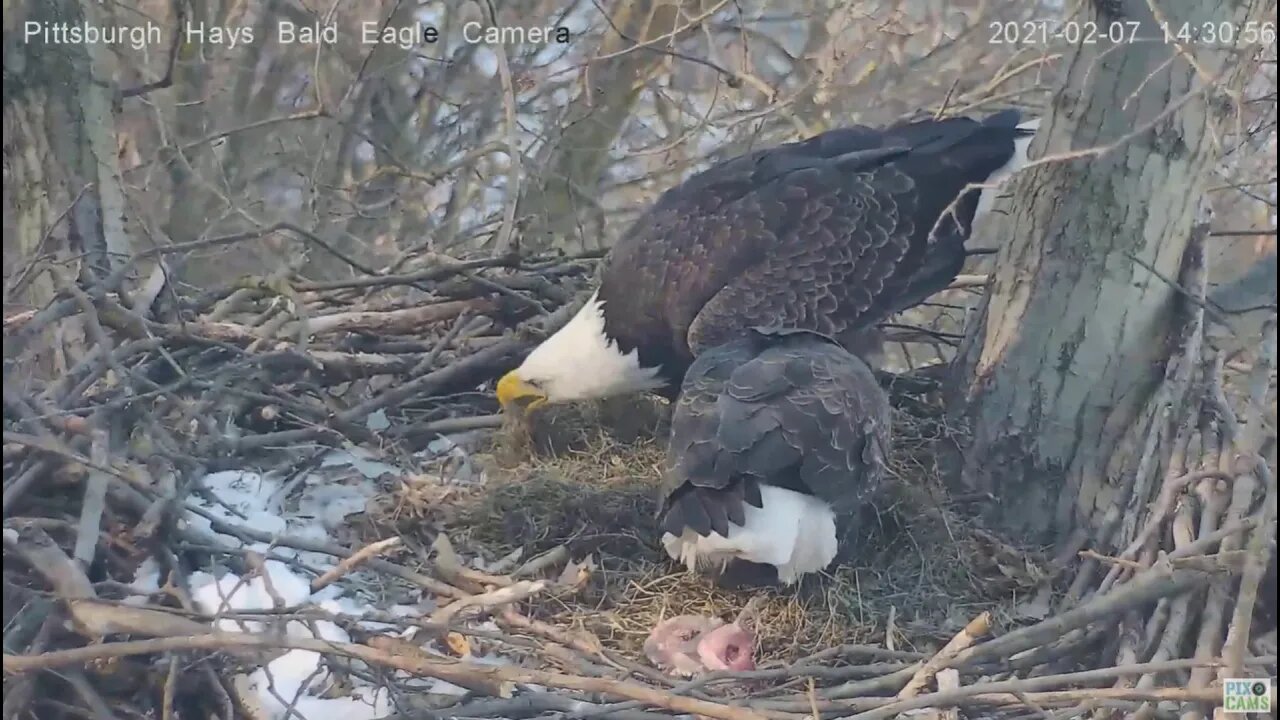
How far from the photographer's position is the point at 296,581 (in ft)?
9.28

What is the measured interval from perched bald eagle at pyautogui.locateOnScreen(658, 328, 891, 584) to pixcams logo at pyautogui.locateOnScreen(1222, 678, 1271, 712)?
3.21 ft

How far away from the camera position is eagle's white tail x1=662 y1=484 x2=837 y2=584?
287 centimetres

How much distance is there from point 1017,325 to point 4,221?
2.62 metres

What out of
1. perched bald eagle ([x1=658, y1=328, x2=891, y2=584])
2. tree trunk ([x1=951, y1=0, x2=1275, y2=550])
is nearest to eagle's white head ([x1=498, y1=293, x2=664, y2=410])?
perched bald eagle ([x1=658, y1=328, x2=891, y2=584])

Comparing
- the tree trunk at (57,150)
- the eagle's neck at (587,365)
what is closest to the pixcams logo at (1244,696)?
the eagle's neck at (587,365)

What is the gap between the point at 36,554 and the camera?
7.57ft

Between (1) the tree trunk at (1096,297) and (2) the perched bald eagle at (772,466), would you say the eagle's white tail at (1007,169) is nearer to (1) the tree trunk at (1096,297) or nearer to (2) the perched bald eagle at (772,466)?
(1) the tree trunk at (1096,297)

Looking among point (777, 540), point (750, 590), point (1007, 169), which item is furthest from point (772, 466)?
point (1007, 169)

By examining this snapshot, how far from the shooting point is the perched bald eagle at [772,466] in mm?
2895

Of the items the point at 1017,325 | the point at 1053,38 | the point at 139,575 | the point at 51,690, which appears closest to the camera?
the point at 51,690

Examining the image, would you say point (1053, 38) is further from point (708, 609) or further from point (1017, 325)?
point (708, 609)

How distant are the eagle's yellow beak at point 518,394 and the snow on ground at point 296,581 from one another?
0.21 metres

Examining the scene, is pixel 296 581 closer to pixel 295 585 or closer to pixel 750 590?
pixel 295 585

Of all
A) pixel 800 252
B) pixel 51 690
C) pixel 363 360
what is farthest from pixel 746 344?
pixel 51 690
